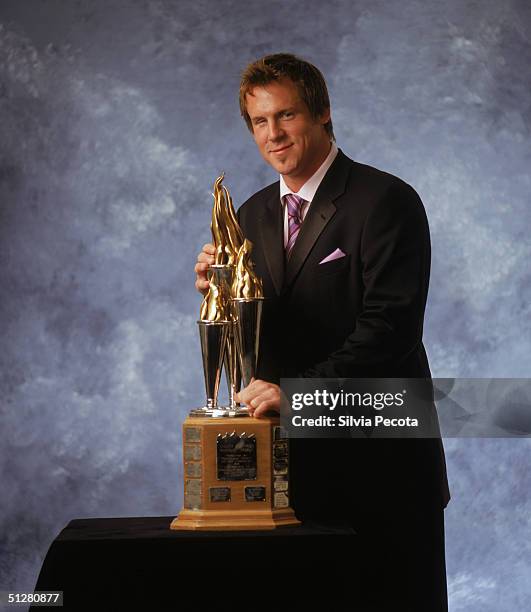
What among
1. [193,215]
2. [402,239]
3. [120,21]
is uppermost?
[120,21]

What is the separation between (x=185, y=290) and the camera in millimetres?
4934

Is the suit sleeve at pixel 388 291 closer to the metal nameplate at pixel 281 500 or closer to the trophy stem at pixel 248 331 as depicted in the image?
the trophy stem at pixel 248 331

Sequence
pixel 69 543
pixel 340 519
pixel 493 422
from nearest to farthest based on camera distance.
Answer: pixel 69 543 → pixel 340 519 → pixel 493 422

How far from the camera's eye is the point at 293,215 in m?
3.13

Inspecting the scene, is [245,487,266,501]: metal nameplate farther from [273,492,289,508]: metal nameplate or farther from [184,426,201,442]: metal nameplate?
[184,426,201,442]: metal nameplate

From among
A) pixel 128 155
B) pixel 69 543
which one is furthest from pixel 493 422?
pixel 69 543

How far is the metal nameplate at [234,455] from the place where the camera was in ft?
9.02

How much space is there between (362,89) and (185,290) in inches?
42.4

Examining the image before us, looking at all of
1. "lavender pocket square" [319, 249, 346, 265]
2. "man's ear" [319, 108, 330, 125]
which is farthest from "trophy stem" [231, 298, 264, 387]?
"man's ear" [319, 108, 330, 125]

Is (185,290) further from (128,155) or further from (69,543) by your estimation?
(69,543)

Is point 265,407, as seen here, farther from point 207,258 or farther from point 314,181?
point 314,181

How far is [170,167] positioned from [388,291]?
2.17m

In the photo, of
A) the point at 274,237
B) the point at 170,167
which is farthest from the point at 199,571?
the point at 170,167

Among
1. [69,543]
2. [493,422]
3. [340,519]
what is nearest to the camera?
[69,543]
